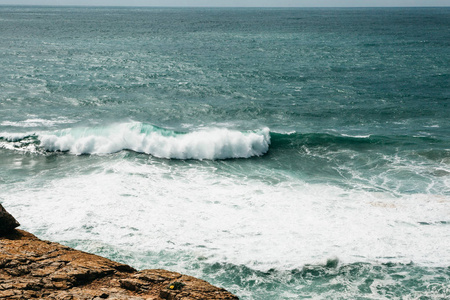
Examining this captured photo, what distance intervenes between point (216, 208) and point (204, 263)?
13.1 feet

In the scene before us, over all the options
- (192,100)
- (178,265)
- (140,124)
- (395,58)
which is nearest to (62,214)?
(178,265)

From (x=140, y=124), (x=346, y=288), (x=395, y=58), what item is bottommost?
(x=346, y=288)

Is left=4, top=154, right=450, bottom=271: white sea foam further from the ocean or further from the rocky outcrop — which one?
the rocky outcrop

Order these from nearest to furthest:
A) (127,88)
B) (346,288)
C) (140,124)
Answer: (346,288), (140,124), (127,88)

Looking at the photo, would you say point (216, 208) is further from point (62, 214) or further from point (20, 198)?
point (20, 198)

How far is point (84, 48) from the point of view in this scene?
190 feet

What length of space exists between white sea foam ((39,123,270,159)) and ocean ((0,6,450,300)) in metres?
0.08

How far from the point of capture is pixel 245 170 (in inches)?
829

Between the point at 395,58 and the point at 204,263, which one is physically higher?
the point at 395,58

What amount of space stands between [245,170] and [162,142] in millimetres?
5306

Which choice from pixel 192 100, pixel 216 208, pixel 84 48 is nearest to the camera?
pixel 216 208

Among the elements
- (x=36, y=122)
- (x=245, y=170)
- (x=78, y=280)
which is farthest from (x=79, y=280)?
(x=36, y=122)

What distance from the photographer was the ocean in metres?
13.0

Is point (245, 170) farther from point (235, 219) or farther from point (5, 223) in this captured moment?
point (5, 223)
